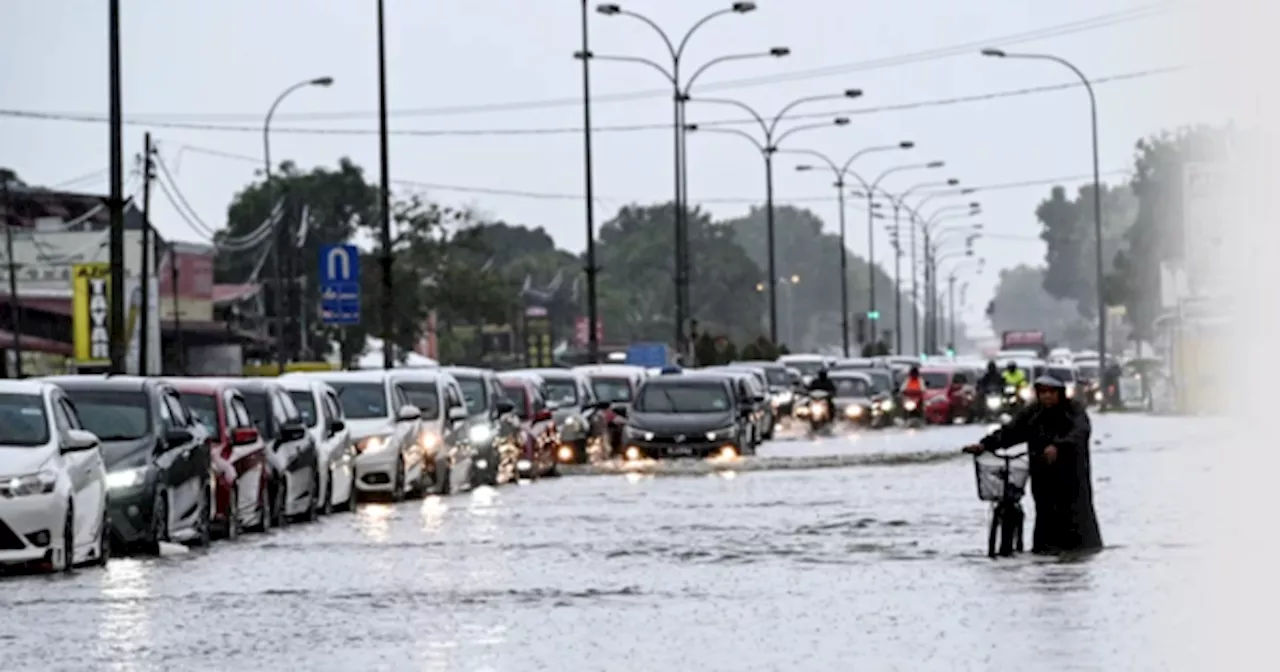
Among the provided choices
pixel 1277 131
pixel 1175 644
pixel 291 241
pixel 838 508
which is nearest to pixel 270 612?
pixel 1175 644

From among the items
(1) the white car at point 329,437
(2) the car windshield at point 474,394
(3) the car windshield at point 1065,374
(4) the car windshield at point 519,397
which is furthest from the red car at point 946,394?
(1) the white car at point 329,437

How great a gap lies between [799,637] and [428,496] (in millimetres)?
23635

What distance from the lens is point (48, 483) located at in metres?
24.1

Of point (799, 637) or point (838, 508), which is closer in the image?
point (799, 637)

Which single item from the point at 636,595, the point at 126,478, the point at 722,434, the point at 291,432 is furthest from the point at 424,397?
the point at 636,595

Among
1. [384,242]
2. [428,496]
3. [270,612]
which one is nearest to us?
[270,612]

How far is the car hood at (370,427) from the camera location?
38969 mm

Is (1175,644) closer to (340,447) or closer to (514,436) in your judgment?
(340,447)

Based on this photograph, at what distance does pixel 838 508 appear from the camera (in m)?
34.5

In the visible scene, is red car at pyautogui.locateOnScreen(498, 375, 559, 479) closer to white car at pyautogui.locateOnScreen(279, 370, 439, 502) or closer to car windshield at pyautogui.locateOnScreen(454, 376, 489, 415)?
car windshield at pyautogui.locateOnScreen(454, 376, 489, 415)

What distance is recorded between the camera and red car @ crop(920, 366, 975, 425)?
8150 cm

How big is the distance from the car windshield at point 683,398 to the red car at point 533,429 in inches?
88.7

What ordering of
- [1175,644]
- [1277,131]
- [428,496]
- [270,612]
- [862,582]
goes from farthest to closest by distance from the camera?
[1277,131] < [428,496] < [862,582] < [270,612] < [1175,644]

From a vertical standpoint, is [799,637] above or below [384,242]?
below
